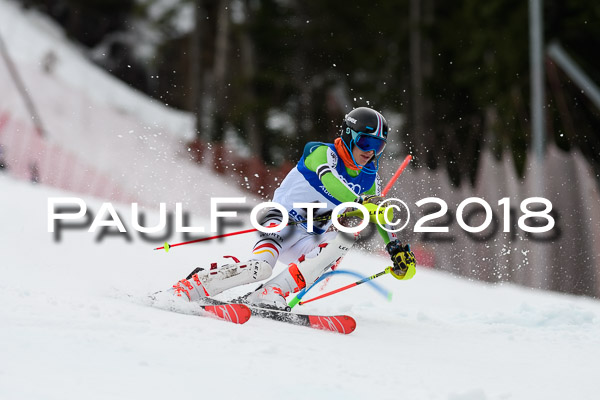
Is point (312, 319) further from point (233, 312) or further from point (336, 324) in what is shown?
point (233, 312)

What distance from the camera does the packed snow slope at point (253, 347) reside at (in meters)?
3.68

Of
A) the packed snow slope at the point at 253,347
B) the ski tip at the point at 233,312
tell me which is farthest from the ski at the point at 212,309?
the packed snow slope at the point at 253,347

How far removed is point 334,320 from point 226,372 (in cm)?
175

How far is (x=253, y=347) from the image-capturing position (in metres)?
4.47

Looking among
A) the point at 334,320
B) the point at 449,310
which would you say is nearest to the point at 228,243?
the point at 449,310

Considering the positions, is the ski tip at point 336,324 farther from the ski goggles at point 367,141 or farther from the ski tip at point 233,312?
A: the ski goggles at point 367,141

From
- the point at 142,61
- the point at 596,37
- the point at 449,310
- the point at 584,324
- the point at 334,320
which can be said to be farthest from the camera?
the point at 142,61

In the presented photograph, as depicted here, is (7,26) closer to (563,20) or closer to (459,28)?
(459,28)

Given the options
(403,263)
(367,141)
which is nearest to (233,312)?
Result: (403,263)

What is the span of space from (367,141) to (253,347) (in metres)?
2.06

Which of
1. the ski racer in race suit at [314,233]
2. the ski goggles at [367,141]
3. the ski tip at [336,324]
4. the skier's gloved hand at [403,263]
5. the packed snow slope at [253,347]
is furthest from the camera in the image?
the ski goggles at [367,141]

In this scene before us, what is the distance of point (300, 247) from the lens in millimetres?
6367

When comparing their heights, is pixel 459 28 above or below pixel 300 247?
above

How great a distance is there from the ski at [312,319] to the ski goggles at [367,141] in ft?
3.91
